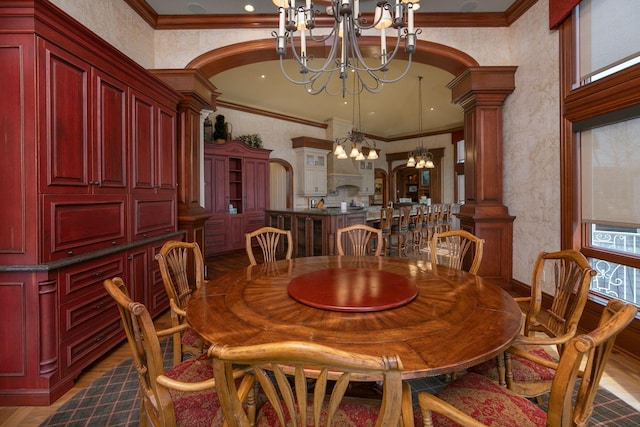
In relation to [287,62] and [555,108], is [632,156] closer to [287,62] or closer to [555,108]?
[555,108]

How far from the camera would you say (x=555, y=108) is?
122 inches

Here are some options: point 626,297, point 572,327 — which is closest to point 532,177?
point 626,297

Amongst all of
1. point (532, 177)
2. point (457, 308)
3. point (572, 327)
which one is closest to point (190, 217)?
point (457, 308)

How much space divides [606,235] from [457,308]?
7.47 feet

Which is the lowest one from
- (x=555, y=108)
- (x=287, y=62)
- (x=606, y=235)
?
(x=606, y=235)

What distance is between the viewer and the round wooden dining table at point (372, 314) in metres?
1.03

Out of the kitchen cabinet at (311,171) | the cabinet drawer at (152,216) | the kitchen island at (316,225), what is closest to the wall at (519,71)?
the cabinet drawer at (152,216)

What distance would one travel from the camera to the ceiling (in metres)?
3.55

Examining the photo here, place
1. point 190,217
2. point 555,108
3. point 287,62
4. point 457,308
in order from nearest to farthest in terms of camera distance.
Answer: point 457,308
point 555,108
point 190,217
point 287,62

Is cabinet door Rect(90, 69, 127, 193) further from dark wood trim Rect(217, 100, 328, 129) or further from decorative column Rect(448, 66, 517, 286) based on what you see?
dark wood trim Rect(217, 100, 328, 129)

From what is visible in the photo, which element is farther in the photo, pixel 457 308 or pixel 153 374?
pixel 457 308

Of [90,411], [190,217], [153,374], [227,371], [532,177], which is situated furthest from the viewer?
[190,217]

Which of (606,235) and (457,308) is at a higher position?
(606,235)

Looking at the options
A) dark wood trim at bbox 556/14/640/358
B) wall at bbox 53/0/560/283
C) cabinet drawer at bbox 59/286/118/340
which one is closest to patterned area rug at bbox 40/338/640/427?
cabinet drawer at bbox 59/286/118/340
